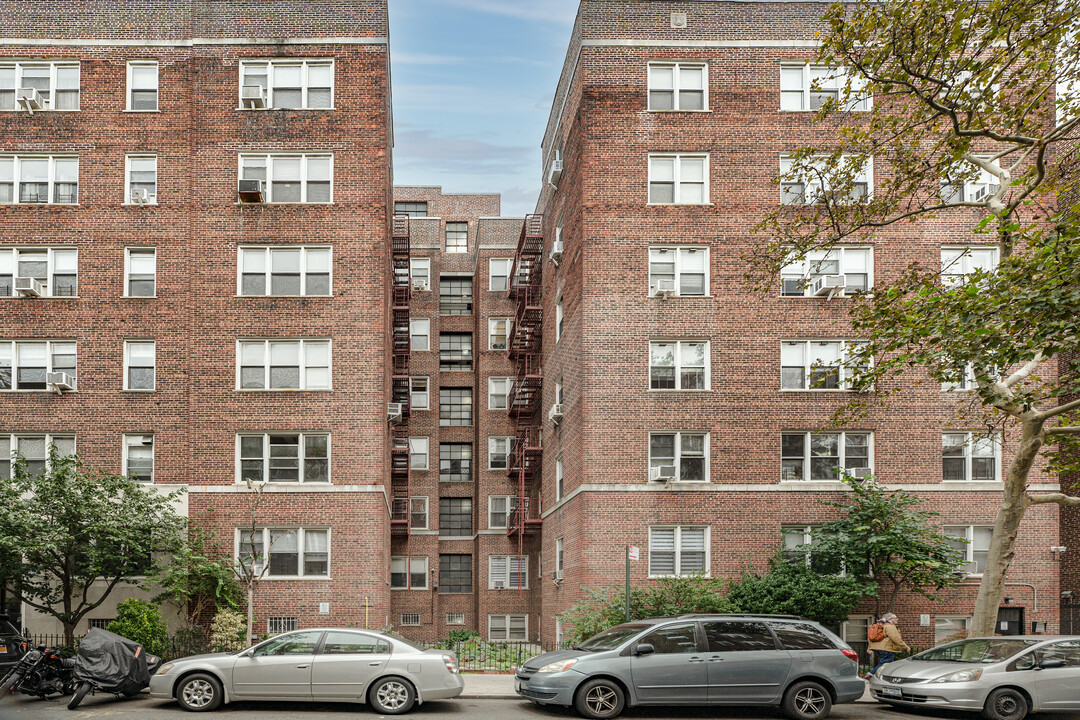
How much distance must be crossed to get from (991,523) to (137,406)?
82.8 ft

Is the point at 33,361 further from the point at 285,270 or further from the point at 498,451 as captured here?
the point at 498,451

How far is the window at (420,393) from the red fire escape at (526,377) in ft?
14.9

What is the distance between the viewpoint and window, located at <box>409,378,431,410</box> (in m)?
47.7

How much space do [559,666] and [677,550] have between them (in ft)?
40.1

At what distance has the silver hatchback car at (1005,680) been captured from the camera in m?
16.1

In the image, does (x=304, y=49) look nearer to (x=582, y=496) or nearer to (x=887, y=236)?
(x=582, y=496)

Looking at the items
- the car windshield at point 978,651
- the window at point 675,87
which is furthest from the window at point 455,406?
the car windshield at point 978,651

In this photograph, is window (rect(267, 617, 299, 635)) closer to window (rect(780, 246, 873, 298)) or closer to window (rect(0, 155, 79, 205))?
window (rect(0, 155, 79, 205))

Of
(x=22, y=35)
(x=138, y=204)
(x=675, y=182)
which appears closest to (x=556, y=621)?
(x=675, y=182)

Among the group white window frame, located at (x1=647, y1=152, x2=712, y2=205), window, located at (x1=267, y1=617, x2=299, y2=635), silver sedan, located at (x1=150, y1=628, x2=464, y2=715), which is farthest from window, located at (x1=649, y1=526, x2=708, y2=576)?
silver sedan, located at (x1=150, y1=628, x2=464, y2=715)

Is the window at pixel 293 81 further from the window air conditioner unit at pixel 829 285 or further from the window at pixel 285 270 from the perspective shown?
the window air conditioner unit at pixel 829 285

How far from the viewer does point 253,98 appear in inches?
1156

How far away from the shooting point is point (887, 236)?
28.9 meters

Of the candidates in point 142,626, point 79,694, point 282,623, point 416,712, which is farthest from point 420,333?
point 79,694
